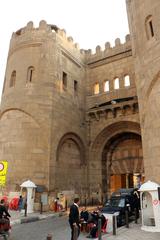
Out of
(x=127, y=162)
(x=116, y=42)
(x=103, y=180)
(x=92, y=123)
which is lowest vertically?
(x=103, y=180)

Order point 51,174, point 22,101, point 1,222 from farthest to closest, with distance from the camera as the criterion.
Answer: point 22,101
point 51,174
point 1,222

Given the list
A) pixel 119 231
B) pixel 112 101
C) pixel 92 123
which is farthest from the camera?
pixel 92 123

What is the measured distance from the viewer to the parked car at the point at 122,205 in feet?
31.0

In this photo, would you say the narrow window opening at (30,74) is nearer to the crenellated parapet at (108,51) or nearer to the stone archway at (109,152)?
the crenellated parapet at (108,51)

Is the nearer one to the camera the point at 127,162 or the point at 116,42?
the point at 127,162

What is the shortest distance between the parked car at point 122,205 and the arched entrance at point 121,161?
5.44 meters

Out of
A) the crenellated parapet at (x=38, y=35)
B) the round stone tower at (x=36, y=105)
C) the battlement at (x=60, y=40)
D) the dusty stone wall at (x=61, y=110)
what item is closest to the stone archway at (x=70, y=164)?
the dusty stone wall at (x=61, y=110)

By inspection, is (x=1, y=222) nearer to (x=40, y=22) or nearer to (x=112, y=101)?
(x=112, y=101)

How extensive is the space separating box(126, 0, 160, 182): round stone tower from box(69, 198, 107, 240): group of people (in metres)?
3.61

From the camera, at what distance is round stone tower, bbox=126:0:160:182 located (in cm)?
1058

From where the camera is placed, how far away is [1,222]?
6711 millimetres

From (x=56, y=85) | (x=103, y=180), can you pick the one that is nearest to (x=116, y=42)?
(x=56, y=85)

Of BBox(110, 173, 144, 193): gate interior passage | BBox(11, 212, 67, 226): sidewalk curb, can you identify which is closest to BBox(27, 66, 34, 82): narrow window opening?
BBox(11, 212, 67, 226): sidewalk curb

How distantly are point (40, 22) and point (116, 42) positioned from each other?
6933 millimetres
